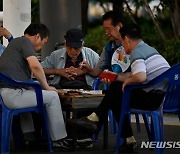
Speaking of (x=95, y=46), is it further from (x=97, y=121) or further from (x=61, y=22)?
(x=97, y=121)

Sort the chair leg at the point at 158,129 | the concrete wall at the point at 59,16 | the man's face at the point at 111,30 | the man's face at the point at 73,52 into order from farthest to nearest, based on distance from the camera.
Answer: the concrete wall at the point at 59,16, the man's face at the point at 73,52, the man's face at the point at 111,30, the chair leg at the point at 158,129

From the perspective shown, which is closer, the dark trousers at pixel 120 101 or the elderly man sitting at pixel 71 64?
the dark trousers at pixel 120 101

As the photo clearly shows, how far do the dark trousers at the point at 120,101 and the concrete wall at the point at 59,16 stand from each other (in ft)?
12.5

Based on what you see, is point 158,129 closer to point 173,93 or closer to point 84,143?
point 173,93

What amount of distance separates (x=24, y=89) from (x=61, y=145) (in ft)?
2.51

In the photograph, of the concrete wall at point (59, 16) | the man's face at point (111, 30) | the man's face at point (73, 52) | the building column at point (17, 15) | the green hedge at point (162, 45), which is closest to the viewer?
the man's face at point (111, 30)

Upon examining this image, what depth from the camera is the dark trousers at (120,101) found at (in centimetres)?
728

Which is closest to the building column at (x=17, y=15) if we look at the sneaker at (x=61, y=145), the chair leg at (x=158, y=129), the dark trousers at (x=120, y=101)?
the sneaker at (x=61, y=145)

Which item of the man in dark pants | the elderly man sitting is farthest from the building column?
the man in dark pants

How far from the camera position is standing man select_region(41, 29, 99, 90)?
28.0 feet

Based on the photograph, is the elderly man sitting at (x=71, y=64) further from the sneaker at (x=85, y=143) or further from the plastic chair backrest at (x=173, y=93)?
the plastic chair backrest at (x=173, y=93)

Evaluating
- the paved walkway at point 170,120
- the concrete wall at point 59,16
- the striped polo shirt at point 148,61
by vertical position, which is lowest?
the paved walkway at point 170,120

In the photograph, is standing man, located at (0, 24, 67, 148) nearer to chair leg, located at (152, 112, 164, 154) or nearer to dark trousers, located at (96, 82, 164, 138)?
dark trousers, located at (96, 82, 164, 138)

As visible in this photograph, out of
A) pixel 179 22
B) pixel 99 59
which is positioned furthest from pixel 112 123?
pixel 179 22
